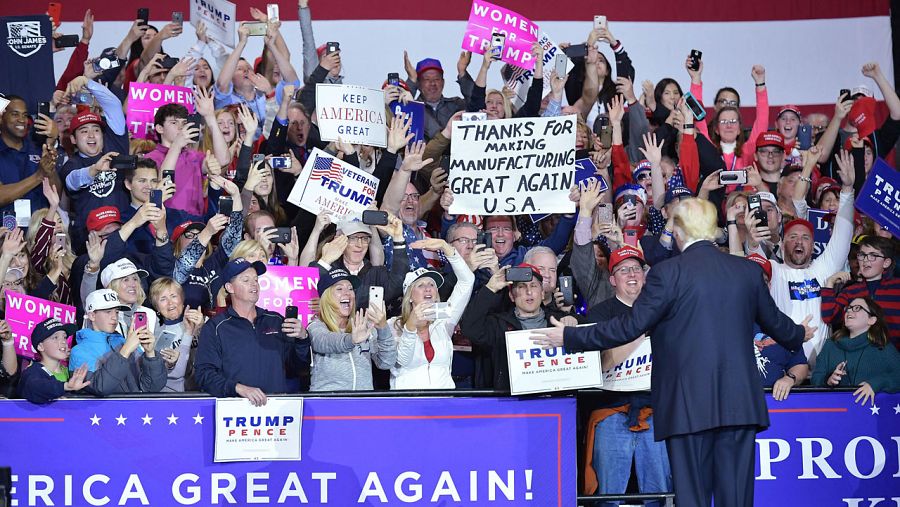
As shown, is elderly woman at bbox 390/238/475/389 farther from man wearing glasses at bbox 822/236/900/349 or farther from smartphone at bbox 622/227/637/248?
man wearing glasses at bbox 822/236/900/349

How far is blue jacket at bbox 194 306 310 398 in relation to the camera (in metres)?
8.05

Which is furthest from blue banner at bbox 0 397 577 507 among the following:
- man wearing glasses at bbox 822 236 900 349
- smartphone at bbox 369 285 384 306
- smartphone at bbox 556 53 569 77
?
smartphone at bbox 556 53 569 77

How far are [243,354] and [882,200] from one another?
4662 millimetres

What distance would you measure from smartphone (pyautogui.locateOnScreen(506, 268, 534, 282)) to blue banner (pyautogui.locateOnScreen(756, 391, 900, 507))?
1.54 metres

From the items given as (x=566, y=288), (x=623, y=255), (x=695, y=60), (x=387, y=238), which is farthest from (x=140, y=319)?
(x=695, y=60)

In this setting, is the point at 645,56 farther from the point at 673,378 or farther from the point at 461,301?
the point at 673,378

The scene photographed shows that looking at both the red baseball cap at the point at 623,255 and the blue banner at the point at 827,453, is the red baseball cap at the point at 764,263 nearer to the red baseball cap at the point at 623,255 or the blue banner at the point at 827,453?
the red baseball cap at the point at 623,255

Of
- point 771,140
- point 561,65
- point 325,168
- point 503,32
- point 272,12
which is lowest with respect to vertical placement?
point 325,168

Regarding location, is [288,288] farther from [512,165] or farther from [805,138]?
[805,138]

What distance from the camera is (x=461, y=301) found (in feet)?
28.7

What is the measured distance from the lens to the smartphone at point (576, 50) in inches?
479

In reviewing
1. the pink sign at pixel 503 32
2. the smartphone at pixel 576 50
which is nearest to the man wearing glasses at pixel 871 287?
the smartphone at pixel 576 50

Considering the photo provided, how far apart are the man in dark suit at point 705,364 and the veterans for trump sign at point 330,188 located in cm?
362

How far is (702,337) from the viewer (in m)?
6.88
